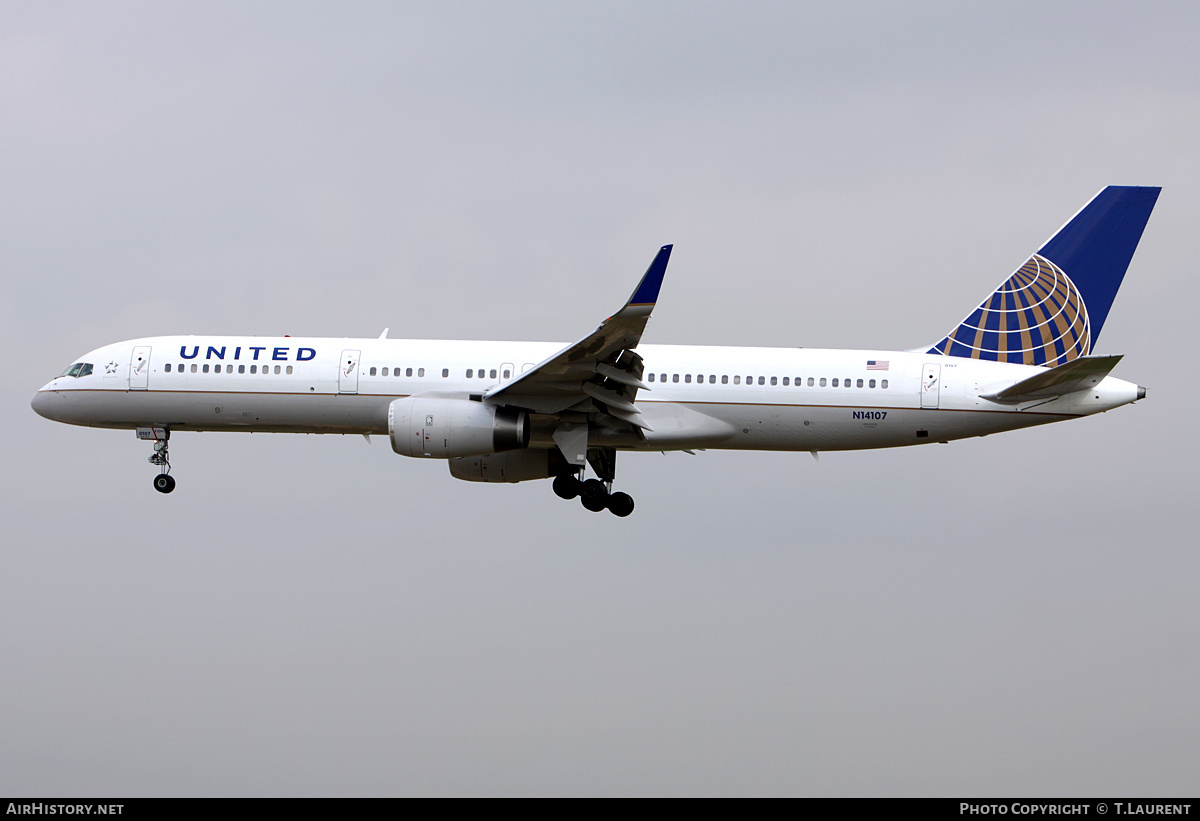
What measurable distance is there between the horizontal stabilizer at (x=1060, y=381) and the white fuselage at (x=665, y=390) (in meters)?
0.24

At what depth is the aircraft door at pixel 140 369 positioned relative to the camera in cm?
3494

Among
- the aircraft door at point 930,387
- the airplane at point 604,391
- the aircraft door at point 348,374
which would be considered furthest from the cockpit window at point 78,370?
the aircraft door at point 930,387

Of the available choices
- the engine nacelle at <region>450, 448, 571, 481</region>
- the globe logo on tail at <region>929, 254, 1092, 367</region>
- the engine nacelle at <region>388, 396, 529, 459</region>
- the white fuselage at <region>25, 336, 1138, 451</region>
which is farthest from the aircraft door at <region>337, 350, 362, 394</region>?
the globe logo on tail at <region>929, 254, 1092, 367</region>

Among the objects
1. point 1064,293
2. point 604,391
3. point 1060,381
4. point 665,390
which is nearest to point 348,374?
point 604,391

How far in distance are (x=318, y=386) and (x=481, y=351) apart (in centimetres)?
424

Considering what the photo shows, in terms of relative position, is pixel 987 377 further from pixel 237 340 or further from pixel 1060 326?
pixel 237 340

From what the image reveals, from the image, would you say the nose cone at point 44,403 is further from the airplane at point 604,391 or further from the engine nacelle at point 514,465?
the engine nacelle at point 514,465

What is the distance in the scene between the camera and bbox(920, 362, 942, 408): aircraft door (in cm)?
3334

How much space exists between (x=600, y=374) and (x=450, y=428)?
3.81 metres

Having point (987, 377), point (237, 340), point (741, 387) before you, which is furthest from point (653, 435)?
point (237, 340)

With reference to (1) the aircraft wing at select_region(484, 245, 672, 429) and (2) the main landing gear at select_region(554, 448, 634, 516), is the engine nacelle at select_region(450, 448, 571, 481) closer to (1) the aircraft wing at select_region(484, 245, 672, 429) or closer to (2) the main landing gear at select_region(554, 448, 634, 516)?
(2) the main landing gear at select_region(554, 448, 634, 516)

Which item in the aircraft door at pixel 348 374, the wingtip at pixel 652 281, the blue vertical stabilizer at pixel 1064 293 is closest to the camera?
the wingtip at pixel 652 281

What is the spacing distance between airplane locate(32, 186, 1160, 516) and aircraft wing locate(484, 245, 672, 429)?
0.06 m

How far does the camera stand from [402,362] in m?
34.1
